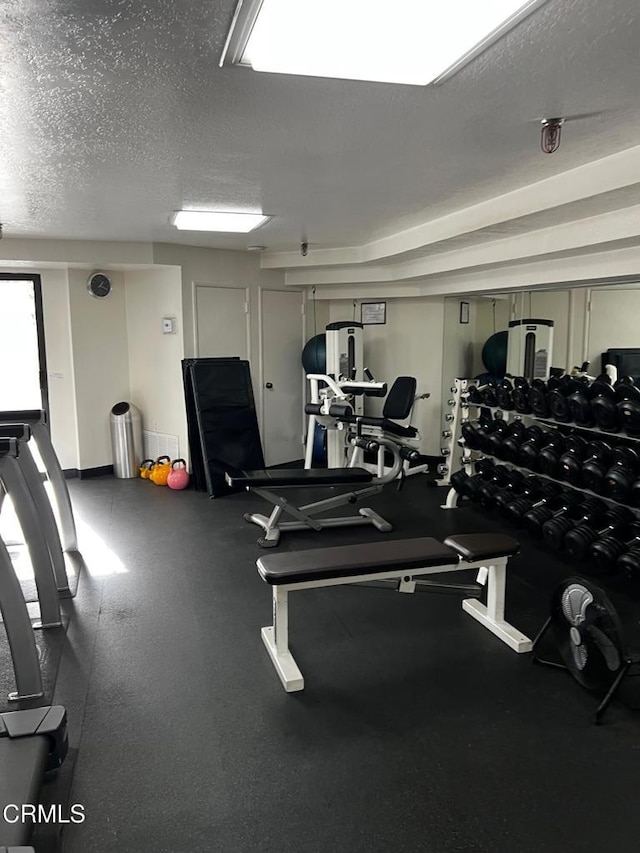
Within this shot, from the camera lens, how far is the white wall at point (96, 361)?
5320mm

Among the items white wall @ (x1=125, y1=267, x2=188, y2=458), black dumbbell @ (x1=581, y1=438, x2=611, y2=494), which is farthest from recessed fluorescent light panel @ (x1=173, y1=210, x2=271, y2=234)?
black dumbbell @ (x1=581, y1=438, x2=611, y2=494)

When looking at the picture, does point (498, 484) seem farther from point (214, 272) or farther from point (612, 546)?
point (214, 272)

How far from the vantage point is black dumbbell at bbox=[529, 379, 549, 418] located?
367cm

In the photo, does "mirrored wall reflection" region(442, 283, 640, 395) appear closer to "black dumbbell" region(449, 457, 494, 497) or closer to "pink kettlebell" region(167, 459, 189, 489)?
"black dumbbell" region(449, 457, 494, 497)

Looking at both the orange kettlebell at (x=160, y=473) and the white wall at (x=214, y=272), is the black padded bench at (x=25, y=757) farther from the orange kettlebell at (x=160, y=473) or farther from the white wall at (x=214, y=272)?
the white wall at (x=214, y=272)

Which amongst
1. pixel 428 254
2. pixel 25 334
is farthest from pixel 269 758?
pixel 25 334

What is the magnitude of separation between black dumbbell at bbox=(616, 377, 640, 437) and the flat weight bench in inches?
38.1

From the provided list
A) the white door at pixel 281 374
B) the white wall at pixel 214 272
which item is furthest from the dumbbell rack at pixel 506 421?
the white wall at pixel 214 272

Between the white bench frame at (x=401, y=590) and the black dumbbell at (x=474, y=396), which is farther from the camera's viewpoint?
the black dumbbell at (x=474, y=396)

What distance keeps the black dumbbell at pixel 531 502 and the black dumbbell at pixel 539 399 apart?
439 millimetres

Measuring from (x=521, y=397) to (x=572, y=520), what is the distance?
0.92 metres

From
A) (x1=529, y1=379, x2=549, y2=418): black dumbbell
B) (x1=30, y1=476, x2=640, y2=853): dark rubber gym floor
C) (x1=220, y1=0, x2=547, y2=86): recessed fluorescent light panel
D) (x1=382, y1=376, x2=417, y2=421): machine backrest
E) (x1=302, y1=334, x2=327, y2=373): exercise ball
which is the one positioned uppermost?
(x1=220, y1=0, x2=547, y2=86): recessed fluorescent light panel

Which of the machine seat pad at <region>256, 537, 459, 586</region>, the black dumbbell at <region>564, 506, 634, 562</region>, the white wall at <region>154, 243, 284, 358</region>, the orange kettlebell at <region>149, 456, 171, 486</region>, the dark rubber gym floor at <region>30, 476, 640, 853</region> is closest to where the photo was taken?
the dark rubber gym floor at <region>30, 476, 640, 853</region>

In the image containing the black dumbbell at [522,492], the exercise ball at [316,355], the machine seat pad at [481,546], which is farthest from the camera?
the exercise ball at [316,355]
